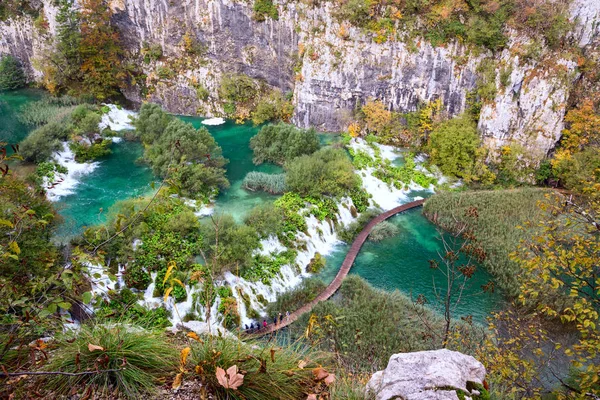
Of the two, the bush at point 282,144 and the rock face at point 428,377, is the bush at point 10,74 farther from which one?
the rock face at point 428,377

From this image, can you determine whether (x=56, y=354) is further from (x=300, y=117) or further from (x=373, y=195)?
(x=300, y=117)

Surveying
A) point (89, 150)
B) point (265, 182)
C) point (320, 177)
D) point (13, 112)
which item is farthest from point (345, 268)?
point (13, 112)

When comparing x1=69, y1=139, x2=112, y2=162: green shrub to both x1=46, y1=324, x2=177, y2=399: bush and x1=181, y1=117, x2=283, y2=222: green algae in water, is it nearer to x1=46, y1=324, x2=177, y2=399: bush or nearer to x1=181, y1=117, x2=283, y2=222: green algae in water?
x1=181, y1=117, x2=283, y2=222: green algae in water

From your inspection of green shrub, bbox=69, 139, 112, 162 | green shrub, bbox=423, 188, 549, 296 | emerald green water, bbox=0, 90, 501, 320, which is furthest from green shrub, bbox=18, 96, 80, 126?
green shrub, bbox=423, 188, 549, 296

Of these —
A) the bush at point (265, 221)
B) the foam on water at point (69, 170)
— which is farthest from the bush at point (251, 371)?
the foam on water at point (69, 170)

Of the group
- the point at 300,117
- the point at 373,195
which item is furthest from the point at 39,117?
the point at 373,195
